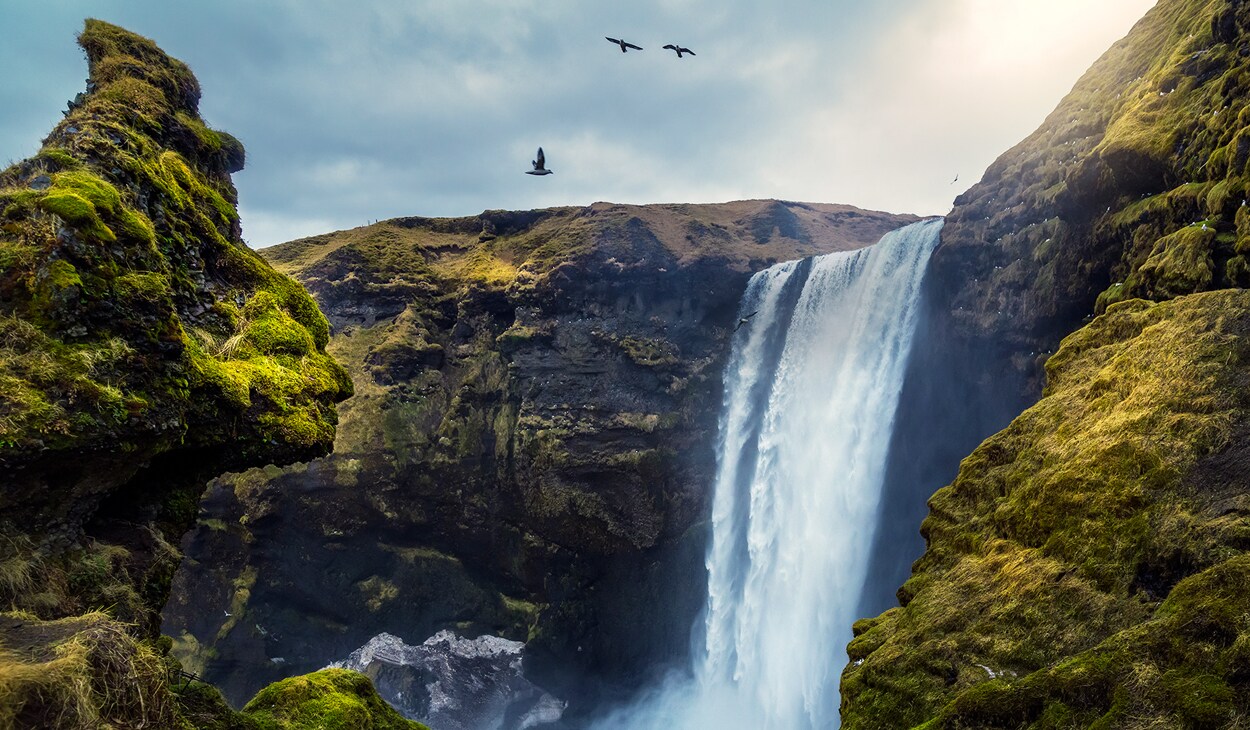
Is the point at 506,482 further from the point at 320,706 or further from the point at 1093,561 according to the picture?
the point at 1093,561

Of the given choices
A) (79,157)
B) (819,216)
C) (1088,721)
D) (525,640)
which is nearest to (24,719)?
(79,157)

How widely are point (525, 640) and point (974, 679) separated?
33659 millimetres

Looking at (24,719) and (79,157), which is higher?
(79,157)

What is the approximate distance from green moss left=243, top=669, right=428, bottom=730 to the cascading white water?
68.5 feet

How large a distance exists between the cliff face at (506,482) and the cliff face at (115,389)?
1009 inches

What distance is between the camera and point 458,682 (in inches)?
1369

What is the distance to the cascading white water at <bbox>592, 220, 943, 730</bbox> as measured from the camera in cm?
2539

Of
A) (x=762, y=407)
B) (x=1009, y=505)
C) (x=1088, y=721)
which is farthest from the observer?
(x=762, y=407)

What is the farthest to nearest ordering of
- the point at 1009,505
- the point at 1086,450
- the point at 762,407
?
the point at 762,407
the point at 1009,505
the point at 1086,450

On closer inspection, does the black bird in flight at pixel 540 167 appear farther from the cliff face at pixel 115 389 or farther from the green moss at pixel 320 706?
the green moss at pixel 320 706

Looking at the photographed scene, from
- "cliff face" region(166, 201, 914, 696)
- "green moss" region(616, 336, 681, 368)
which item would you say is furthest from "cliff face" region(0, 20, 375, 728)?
"green moss" region(616, 336, 681, 368)

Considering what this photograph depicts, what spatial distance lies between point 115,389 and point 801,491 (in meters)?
26.8

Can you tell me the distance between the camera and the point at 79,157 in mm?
7508

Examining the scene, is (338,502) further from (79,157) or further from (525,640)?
(79,157)
